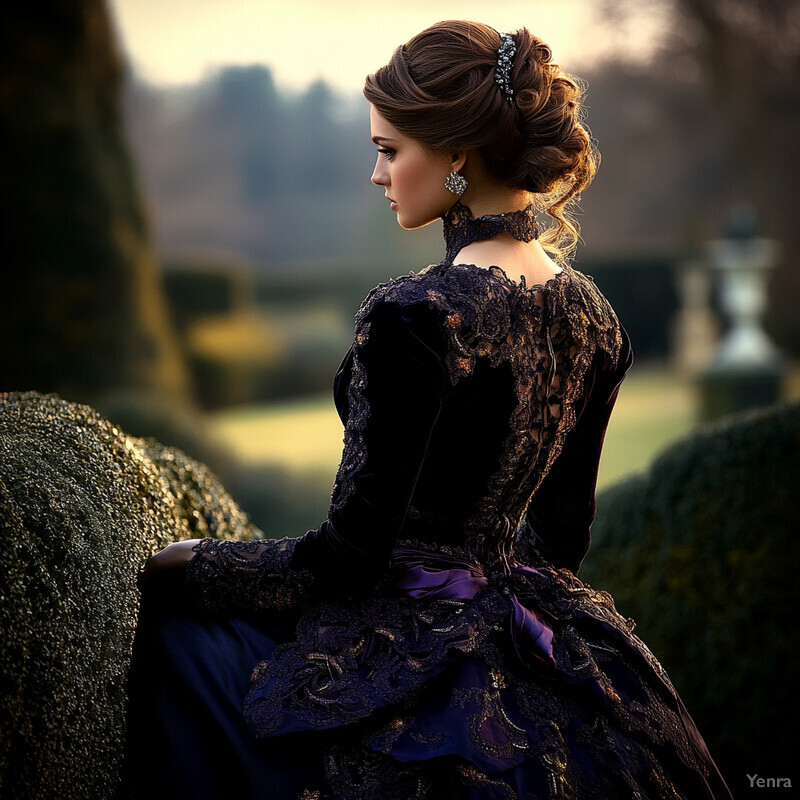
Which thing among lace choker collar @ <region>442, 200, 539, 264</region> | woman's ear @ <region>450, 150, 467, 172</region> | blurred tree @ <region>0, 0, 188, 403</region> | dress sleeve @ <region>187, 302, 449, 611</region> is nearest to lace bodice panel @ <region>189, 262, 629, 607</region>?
dress sleeve @ <region>187, 302, 449, 611</region>

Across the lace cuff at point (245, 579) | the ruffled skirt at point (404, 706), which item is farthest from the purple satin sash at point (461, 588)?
the lace cuff at point (245, 579)

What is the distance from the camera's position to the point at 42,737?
5.04ft

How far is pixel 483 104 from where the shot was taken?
1.73 meters

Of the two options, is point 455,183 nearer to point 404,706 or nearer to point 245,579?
point 245,579

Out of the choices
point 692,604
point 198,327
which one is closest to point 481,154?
point 692,604

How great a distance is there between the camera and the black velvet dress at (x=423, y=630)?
60.5 inches

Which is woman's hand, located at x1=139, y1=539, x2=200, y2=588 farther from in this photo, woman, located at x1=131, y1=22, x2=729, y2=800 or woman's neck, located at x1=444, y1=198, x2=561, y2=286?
woman's neck, located at x1=444, y1=198, x2=561, y2=286

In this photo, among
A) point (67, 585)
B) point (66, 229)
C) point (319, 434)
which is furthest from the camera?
point (319, 434)

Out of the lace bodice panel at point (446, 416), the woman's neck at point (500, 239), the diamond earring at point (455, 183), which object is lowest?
the lace bodice panel at point (446, 416)

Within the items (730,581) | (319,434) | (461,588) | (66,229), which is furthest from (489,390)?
(319,434)

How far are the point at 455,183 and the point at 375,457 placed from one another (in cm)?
56

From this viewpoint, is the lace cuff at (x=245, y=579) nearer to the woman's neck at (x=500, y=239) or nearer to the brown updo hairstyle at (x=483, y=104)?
the woman's neck at (x=500, y=239)

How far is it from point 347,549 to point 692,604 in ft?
6.32

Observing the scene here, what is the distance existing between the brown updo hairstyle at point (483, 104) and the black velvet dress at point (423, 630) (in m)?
0.13
